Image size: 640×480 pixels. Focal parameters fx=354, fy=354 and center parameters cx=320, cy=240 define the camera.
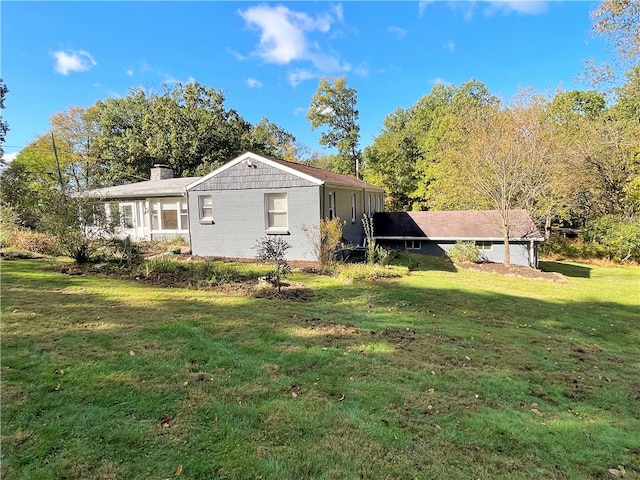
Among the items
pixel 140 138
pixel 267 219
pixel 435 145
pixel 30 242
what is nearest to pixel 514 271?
pixel 267 219

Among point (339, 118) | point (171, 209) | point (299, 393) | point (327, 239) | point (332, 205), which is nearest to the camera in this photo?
point (299, 393)

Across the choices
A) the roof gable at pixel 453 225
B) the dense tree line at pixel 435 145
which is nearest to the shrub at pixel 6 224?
the dense tree line at pixel 435 145

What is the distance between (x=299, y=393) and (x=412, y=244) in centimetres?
1486

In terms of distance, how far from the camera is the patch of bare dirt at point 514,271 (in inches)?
500

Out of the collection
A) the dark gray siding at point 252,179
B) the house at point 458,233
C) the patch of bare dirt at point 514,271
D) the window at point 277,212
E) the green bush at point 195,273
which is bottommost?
the patch of bare dirt at point 514,271

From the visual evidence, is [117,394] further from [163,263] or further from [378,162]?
[378,162]

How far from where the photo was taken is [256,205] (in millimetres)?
13359

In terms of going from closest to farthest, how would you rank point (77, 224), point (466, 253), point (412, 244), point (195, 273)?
1. point (195, 273)
2. point (77, 224)
3. point (466, 253)
4. point (412, 244)

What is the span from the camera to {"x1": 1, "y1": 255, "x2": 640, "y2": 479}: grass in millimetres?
2475

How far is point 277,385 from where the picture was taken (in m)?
3.57

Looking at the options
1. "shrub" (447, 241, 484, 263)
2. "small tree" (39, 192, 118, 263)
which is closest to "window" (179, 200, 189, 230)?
"small tree" (39, 192, 118, 263)

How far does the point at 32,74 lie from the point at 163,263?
1250cm

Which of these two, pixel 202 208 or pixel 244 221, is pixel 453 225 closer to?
pixel 244 221

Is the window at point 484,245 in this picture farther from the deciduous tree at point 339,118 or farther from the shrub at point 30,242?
the deciduous tree at point 339,118
